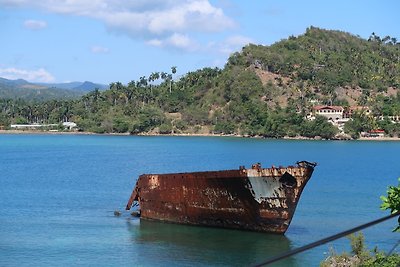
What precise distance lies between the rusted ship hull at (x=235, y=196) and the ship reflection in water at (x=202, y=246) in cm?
53

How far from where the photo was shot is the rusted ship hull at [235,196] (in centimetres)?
3366

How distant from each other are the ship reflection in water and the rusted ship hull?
0.53 m

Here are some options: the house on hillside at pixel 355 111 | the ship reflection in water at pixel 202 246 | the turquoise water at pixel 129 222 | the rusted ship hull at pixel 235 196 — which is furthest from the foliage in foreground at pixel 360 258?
the house on hillside at pixel 355 111

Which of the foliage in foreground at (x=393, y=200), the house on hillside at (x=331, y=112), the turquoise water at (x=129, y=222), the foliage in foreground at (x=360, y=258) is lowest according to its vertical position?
the turquoise water at (x=129, y=222)

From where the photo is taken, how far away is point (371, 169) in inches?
3607

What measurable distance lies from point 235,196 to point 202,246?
317 cm

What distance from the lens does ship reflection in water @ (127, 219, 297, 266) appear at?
3053cm

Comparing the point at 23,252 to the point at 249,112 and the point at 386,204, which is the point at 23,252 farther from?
the point at 249,112

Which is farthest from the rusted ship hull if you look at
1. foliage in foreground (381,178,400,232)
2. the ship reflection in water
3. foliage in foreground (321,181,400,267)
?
foliage in foreground (381,178,400,232)

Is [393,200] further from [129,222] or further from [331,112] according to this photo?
[331,112]

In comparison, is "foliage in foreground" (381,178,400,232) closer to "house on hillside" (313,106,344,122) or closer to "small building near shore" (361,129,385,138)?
"house on hillside" (313,106,344,122)

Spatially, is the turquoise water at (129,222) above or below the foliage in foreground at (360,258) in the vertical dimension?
below

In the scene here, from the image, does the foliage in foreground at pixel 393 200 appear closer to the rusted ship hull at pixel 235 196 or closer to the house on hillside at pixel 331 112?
the rusted ship hull at pixel 235 196

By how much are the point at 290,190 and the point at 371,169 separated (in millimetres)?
60632
